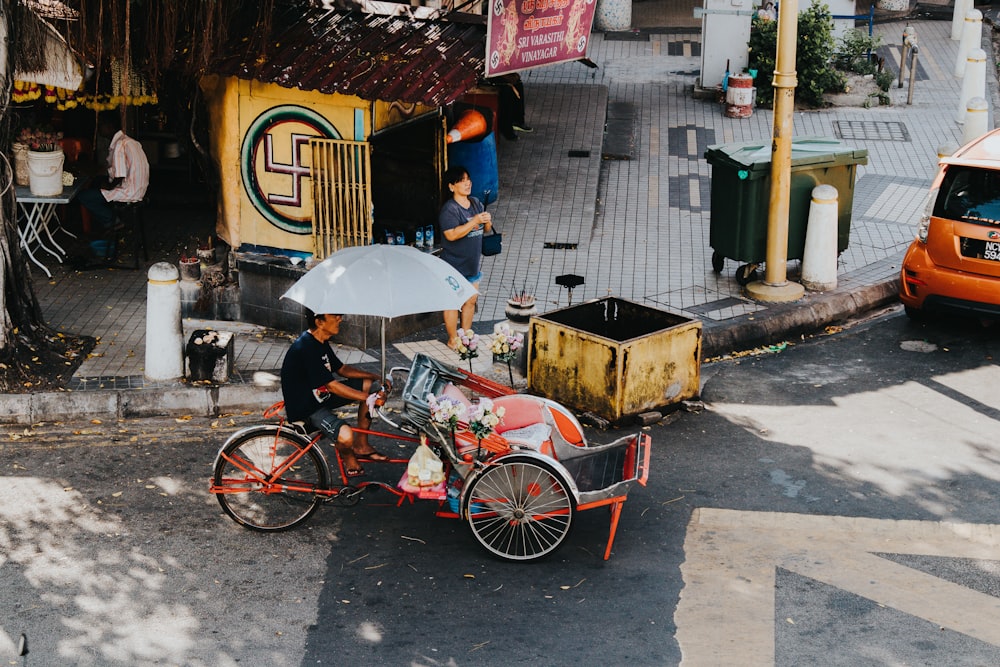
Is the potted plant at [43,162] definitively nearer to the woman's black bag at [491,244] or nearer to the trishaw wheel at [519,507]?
the woman's black bag at [491,244]

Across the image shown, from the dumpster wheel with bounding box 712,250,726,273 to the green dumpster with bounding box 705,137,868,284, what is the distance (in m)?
0.01

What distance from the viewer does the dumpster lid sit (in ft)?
39.5

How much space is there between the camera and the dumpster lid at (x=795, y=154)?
1205cm

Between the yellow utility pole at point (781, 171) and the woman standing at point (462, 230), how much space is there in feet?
9.42

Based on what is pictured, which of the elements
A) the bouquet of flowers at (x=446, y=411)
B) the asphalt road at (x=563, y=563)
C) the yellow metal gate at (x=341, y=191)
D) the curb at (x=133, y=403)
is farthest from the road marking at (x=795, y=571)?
the yellow metal gate at (x=341, y=191)

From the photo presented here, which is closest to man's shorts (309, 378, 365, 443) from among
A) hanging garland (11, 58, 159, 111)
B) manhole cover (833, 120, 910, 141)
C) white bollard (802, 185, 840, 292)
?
hanging garland (11, 58, 159, 111)

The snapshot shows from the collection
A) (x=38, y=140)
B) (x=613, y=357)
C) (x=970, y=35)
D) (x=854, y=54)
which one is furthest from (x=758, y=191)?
(x=970, y=35)

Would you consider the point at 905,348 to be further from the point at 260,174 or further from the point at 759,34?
the point at 759,34

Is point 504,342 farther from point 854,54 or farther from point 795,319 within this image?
point 854,54

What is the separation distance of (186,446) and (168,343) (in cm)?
111

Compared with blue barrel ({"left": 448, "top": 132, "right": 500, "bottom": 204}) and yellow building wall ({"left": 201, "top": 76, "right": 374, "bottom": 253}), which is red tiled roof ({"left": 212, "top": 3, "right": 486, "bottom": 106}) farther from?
blue barrel ({"left": 448, "top": 132, "right": 500, "bottom": 204})

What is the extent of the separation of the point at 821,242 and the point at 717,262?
107 cm

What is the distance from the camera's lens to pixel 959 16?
22.0m

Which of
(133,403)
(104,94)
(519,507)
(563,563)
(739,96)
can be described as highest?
(104,94)
